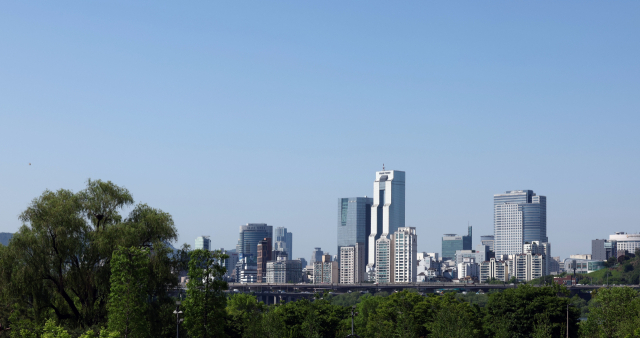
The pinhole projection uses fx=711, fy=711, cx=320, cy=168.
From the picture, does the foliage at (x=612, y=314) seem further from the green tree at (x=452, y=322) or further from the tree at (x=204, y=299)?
the tree at (x=204, y=299)

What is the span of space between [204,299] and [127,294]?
7.68 m

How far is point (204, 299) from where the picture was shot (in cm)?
6109

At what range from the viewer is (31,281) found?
57.9 meters

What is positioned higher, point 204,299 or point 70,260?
point 70,260

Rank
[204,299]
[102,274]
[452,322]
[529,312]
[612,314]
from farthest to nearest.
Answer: [529,312], [612,314], [452,322], [204,299], [102,274]

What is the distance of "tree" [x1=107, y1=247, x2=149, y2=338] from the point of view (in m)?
54.9

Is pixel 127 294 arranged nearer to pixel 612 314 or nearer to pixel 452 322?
pixel 452 322

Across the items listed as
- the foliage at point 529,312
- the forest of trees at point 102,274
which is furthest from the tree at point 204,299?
the foliage at point 529,312

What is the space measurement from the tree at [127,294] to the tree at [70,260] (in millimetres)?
3053

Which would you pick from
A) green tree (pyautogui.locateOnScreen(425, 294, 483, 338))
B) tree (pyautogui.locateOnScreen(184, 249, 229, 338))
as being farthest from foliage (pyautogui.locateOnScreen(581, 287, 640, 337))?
tree (pyautogui.locateOnScreen(184, 249, 229, 338))

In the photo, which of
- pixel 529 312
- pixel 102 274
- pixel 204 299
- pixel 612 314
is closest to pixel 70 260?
pixel 102 274

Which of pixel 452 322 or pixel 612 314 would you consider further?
pixel 612 314

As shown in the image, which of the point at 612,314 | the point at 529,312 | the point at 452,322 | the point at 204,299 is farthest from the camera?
the point at 529,312

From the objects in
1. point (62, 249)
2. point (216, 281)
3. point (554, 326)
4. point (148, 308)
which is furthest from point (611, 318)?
point (62, 249)
